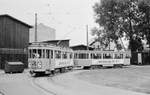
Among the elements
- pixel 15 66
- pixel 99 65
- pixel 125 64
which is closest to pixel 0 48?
pixel 15 66

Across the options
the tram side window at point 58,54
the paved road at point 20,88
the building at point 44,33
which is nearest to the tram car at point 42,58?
the tram side window at point 58,54

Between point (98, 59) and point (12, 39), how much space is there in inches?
579

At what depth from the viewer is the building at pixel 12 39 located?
147 feet

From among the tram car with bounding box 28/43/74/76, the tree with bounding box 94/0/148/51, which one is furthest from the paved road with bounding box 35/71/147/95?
the tree with bounding box 94/0/148/51

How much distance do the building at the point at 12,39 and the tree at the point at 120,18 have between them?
15.1m

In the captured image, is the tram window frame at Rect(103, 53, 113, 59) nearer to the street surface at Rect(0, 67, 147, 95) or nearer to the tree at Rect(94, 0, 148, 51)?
the tree at Rect(94, 0, 148, 51)

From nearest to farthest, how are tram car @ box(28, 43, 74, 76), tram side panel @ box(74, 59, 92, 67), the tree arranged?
tram car @ box(28, 43, 74, 76) → tram side panel @ box(74, 59, 92, 67) → the tree

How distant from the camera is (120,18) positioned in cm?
5409

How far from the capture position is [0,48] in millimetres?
44062

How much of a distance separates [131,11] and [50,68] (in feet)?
108

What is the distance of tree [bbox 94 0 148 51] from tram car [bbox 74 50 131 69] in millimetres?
9391

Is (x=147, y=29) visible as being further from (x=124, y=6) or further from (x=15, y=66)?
(x=15, y=66)

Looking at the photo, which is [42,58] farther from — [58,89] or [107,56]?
[107,56]

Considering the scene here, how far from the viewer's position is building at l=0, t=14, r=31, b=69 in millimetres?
44781
